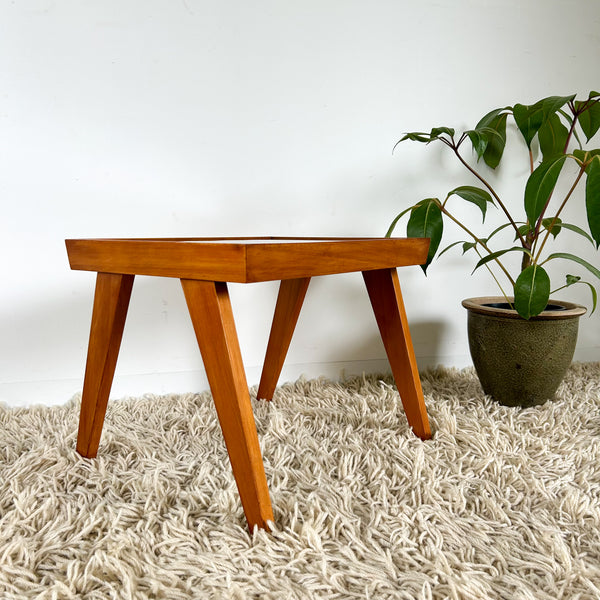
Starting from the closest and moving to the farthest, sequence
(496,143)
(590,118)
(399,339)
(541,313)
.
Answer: (399,339), (541,313), (590,118), (496,143)

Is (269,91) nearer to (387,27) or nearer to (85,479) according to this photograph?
(387,27)

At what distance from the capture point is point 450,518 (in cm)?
60

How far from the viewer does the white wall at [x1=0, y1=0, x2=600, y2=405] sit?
102 centimetres

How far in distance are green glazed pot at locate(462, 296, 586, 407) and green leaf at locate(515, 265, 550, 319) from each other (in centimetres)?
12

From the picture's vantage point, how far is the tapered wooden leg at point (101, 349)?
74 centimetres

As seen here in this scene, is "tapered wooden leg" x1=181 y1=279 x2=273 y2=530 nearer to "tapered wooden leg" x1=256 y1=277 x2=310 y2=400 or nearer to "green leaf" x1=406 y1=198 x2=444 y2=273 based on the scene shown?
"tapered wooden leg" x1=256 y1=277 x2=310 y2=400

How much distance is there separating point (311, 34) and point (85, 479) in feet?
3.50

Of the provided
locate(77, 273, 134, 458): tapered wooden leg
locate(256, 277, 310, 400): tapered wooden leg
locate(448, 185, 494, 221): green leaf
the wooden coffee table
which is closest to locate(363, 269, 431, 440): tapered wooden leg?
the wooden coffee table

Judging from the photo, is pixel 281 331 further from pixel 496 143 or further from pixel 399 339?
pixel 496 143

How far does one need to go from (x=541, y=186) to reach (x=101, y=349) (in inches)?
31.5

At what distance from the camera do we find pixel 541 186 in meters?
0.82

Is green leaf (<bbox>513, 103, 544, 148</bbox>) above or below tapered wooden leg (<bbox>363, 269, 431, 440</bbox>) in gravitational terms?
above

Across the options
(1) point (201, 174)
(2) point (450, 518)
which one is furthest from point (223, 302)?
(1) point (201, 174)

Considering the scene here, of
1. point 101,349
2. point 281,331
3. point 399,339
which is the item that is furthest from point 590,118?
point 101,349
